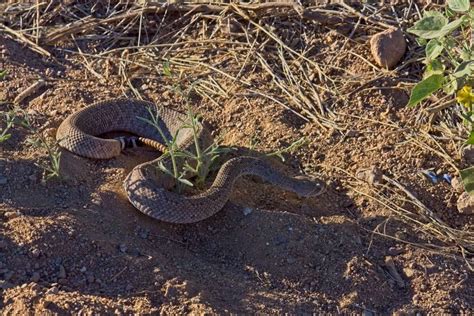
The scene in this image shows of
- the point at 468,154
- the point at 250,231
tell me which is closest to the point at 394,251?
the point at 250,231

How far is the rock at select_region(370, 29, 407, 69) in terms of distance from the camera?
6090 millimetres

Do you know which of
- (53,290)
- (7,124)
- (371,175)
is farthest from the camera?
(7,124)

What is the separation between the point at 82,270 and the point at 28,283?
332 millimetres

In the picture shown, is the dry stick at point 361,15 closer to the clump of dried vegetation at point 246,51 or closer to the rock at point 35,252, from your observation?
the clump of dried vegetation at point 246,51

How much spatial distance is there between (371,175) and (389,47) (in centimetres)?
126

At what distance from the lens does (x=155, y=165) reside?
210 inches

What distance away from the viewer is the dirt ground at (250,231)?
429 centimetres

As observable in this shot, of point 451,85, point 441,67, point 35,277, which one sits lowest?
point 35,277

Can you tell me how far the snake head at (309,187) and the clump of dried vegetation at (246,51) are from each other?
240 mm

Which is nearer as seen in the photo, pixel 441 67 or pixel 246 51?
pixel 441 67

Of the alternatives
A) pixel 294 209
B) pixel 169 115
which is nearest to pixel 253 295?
pixel 294 209

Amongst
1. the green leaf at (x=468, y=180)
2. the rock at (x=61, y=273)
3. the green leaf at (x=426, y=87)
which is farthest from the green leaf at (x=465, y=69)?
the rock at (x=61, y=273)

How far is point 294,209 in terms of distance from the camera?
5.41 meters

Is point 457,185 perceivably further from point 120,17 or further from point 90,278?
point 120,17
